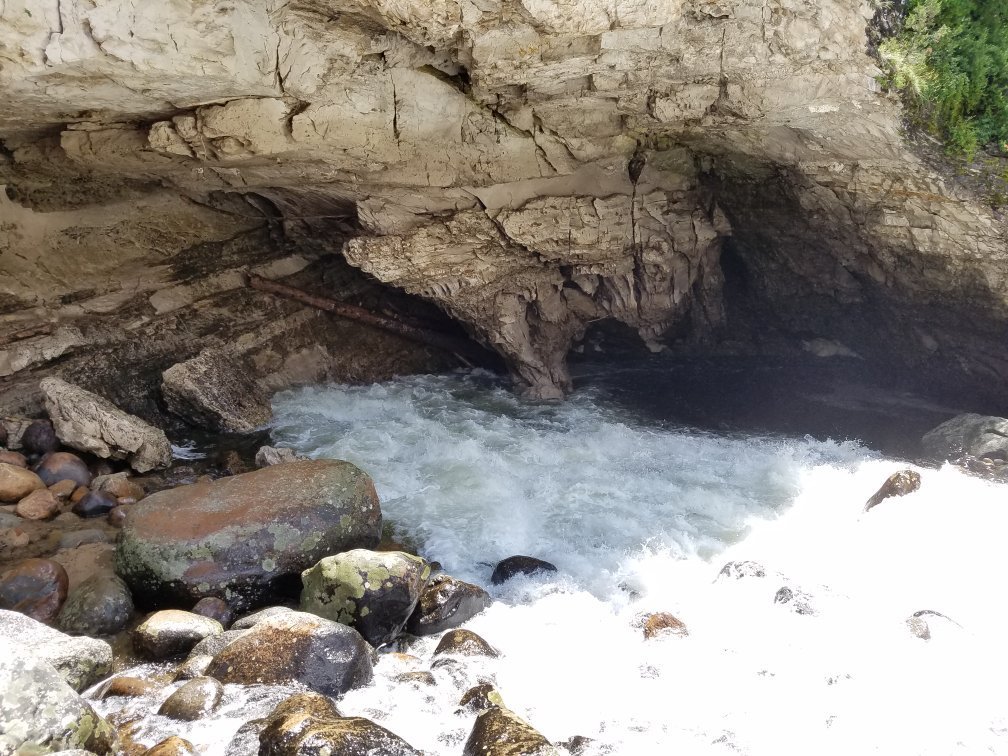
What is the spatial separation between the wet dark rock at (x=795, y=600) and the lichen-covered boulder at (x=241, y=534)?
11.9ft

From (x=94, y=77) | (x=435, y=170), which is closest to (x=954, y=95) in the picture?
(x=435, y=170)

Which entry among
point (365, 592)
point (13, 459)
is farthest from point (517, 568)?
point (13, 459)

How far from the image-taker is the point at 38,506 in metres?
7.61

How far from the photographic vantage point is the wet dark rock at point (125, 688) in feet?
16.6

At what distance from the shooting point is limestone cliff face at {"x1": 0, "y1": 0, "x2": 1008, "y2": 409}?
664cm

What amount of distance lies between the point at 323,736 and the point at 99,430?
5.92 metres

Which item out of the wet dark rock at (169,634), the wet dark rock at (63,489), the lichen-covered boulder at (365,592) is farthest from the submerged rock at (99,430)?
the lichen-covered boulder at (365,592)

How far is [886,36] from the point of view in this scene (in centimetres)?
711

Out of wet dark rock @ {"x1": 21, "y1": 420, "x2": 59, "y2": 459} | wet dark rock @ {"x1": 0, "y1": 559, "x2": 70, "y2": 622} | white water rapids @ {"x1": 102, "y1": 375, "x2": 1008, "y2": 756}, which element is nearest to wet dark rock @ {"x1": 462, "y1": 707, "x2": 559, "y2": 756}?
white water rapids @ {"x1": 102, "y1": 375, "x2": 1008, "y2": 756}

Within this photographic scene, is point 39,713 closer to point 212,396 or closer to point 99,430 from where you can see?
point 99,430

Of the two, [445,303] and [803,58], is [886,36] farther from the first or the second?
[445,303]

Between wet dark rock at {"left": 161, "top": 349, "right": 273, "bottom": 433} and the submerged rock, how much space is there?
1.05 metres

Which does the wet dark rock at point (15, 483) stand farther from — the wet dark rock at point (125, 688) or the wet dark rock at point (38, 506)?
the wet dark rock at point (125, 688)

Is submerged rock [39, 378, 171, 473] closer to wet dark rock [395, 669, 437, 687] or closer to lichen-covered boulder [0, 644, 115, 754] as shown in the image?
lichen-covered boulder [0, 644, 115, 754]
